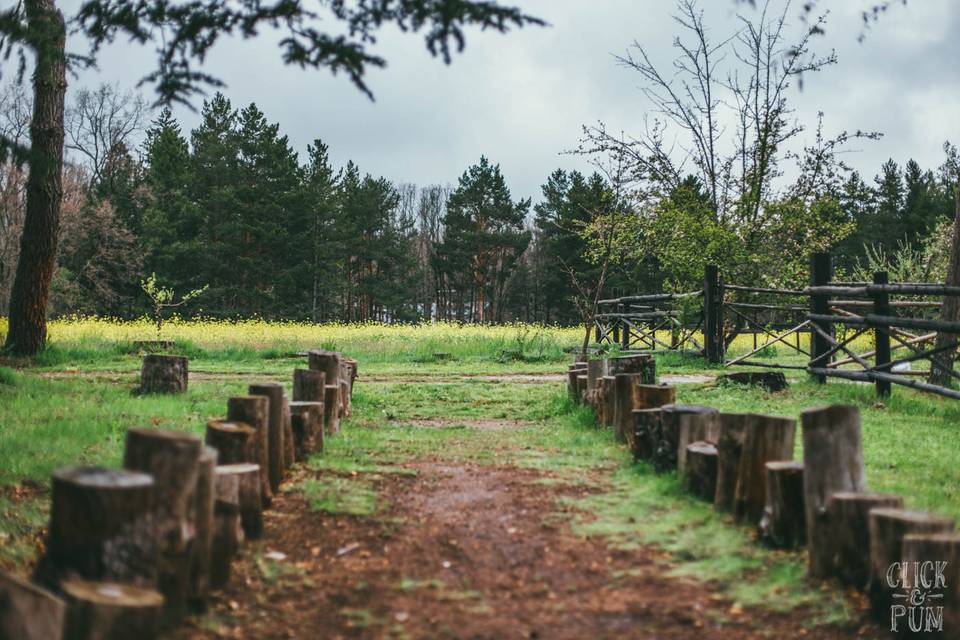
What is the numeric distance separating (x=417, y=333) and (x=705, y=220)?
10301 mm

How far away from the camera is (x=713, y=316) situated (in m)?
14.8

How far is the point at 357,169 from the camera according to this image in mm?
51156

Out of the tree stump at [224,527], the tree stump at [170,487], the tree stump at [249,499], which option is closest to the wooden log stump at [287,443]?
the tree stump at [249,499]

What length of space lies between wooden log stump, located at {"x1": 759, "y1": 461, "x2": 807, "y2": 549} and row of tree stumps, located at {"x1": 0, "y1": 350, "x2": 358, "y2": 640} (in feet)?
8.80

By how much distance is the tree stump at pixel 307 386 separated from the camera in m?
6.59

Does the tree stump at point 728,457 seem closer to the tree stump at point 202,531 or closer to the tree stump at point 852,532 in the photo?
the tree stump at point 852,532

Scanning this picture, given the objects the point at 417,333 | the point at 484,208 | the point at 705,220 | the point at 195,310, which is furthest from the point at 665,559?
the point at 484,208

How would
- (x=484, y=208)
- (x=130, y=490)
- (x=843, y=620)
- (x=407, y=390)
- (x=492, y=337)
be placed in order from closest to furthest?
1. (x=130, y=490)
2. (x=843, y=620)
3. (x=407, y=390)
4. (x=492, y=337)
5. (x=484, y=208)

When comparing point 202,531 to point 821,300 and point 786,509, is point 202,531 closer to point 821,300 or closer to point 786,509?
point 786,509

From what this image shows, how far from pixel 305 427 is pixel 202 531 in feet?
9.41

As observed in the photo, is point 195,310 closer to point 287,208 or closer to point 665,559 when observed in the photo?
point 287,208

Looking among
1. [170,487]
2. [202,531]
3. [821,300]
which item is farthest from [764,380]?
[170,487]

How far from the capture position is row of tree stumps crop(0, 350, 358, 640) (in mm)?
2352

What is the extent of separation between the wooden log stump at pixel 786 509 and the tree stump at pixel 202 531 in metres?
2.72
